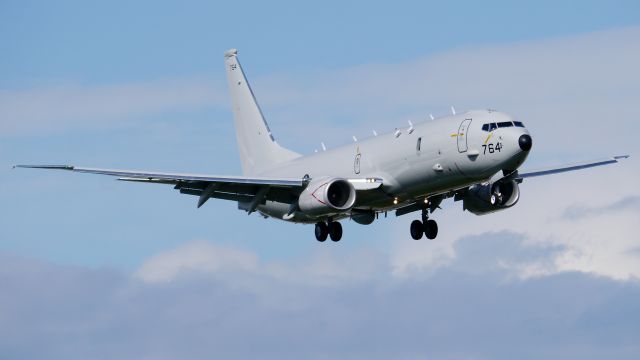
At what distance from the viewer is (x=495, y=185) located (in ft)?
222

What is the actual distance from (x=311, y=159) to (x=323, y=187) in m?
6.74

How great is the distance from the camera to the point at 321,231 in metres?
72.4

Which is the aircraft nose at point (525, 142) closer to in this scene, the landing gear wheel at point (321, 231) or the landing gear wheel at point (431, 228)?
the landing gear wheel at point (431, 228)

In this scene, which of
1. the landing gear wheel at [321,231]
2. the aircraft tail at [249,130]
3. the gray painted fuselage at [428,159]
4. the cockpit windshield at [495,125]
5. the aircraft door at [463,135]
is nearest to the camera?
the gray painted fuselage at [428,159]

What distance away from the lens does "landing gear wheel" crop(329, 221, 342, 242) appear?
72062 millimetres

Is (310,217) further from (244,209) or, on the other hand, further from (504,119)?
(504,119)

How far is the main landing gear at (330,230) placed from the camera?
72.1 meters

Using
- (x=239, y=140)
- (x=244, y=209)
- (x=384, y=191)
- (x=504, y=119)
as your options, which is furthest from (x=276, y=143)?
(x=504, y=119)

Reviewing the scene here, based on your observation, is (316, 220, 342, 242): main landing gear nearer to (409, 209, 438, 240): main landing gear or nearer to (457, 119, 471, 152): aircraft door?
(409, 209, 438, 240): main landing gear

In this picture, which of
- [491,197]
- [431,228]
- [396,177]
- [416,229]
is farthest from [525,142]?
[416,229]

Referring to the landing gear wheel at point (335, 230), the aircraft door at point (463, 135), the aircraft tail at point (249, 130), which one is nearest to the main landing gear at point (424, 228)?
the landing gear wheel at point (335, 230)

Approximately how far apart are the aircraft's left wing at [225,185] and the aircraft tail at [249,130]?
329 inches

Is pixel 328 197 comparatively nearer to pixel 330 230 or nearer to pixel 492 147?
pixel 330 230

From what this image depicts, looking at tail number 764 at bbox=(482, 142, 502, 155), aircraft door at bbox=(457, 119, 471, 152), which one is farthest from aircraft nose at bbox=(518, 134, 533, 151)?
aircraft door at bbox=(457, 119, 471, 152)
